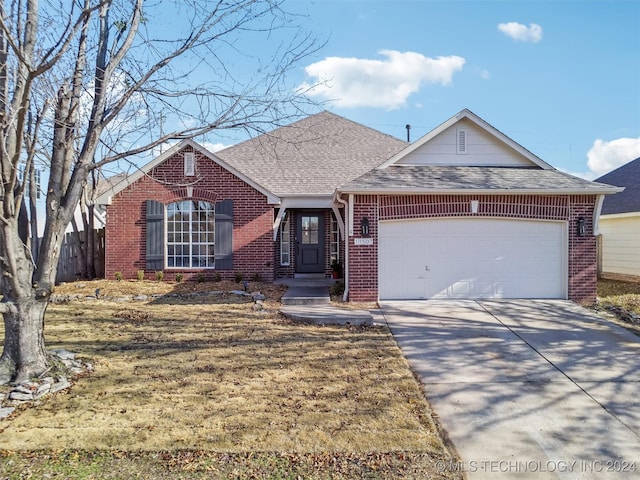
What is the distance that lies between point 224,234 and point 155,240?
2017 mm

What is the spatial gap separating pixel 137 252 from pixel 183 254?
1.35 meters

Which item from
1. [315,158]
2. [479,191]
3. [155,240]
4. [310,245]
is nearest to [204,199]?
[155,240]

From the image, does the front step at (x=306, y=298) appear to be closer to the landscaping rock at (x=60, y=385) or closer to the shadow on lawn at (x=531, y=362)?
the shadow on lawn at (x=531, y=362)

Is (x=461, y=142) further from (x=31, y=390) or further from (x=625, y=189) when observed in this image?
(x=31, y=390)

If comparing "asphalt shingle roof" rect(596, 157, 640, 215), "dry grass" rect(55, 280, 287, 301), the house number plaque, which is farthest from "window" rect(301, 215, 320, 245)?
"asphalt shingle roof" rect(596, 157, 640, 215)

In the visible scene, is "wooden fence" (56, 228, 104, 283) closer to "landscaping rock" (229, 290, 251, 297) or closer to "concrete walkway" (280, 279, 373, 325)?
"landscaping rock" (229, 290, 251, 297)

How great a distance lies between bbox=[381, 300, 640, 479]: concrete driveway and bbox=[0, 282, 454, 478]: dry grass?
0.37 meters

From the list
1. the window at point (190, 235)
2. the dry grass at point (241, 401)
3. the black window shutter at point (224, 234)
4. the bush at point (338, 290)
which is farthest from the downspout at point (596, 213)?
the window at point (190, 235)

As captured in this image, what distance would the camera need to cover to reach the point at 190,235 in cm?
1302

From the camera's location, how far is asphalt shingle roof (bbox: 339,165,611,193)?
32.3 feet

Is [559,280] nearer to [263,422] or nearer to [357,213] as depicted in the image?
→ [357,213]

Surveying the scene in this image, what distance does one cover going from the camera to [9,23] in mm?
4801

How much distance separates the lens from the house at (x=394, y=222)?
396 inches

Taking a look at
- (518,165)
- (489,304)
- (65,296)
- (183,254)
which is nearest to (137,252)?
(183,254)
